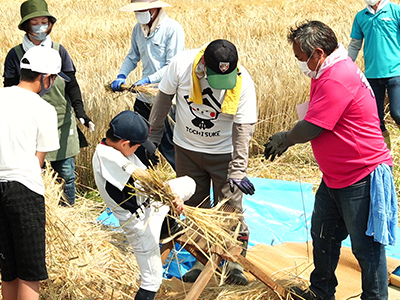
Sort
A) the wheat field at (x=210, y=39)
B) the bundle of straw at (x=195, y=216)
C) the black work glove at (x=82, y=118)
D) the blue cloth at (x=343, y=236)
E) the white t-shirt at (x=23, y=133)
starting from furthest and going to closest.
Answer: the wheat field at (x=210, y=39), the black work glove at (x=82, y=118), the blue cloth at (x=343, y=236), the bundle of straw at (x=195, y=216), the white t-shirt at (x=23, y=133)

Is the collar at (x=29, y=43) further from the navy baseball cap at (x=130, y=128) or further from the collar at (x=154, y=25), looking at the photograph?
the navy baseball cap at (x=130, y=128)

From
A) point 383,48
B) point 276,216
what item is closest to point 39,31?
point 276,216

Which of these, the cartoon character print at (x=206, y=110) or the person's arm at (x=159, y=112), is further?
the person's arm at (x=159, y=112)

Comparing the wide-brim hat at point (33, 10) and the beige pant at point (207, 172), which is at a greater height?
the wide-brim hat at point (33, 10)

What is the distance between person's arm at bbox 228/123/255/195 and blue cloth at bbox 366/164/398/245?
0.68 meters

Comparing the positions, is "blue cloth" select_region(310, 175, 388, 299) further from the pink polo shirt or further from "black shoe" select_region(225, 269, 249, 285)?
"black shoe" select_region(225, 269, 249, 285)

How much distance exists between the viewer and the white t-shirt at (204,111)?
3221 mm

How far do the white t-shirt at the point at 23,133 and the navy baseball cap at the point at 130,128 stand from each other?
0.28 meters

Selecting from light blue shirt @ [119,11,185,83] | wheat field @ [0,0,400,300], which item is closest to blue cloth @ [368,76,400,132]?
wheat field @ [0,0,400,300]

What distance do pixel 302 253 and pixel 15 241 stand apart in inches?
76.7

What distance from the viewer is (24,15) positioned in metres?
3.95

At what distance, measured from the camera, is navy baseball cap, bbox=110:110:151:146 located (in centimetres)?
263

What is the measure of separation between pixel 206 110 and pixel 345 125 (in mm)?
833

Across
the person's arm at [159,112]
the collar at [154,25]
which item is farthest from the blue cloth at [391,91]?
the person's arm at [159,112]
